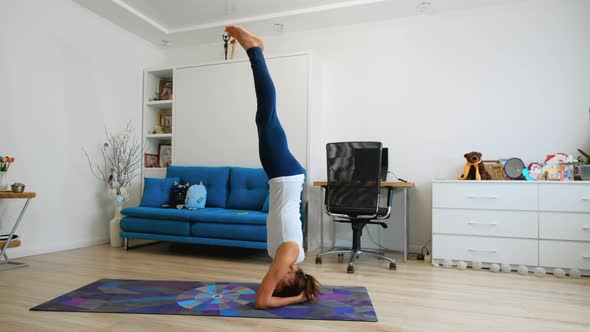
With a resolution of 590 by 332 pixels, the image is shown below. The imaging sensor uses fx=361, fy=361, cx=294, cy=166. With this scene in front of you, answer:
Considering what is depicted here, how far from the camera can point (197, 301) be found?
2.26 metres

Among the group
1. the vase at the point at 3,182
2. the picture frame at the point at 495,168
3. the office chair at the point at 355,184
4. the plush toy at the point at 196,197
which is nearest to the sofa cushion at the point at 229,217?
the plush toy at the point at 196,197

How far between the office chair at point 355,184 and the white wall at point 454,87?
91 centimetres

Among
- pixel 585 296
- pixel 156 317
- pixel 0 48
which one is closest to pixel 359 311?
pixel 156 317

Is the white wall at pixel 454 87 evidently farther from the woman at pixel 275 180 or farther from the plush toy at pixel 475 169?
the woman at pixel 275 180

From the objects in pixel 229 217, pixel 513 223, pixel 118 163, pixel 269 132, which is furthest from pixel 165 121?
pixel 513 223

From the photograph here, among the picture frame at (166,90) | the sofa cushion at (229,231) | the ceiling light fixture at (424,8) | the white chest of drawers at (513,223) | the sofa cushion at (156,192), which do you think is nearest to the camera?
the white chest of drawers at (513,223)

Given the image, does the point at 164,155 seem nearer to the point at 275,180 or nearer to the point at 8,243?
the point at 8,243

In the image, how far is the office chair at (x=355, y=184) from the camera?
327 centimetres

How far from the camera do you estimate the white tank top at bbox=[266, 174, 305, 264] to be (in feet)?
6.86

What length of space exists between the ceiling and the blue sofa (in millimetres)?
1863

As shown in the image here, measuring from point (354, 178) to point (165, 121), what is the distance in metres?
3.14

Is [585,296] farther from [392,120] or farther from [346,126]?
[346,126]

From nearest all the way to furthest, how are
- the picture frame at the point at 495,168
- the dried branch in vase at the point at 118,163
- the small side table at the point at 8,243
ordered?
the small side table at the point at 8,243, the picture frame at the point at 495,168, the dried branch in vase at the point at 118,163

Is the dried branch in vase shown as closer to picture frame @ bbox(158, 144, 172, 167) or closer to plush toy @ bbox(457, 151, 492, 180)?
picture frame @ bbox(158, 144, 172, 167)
